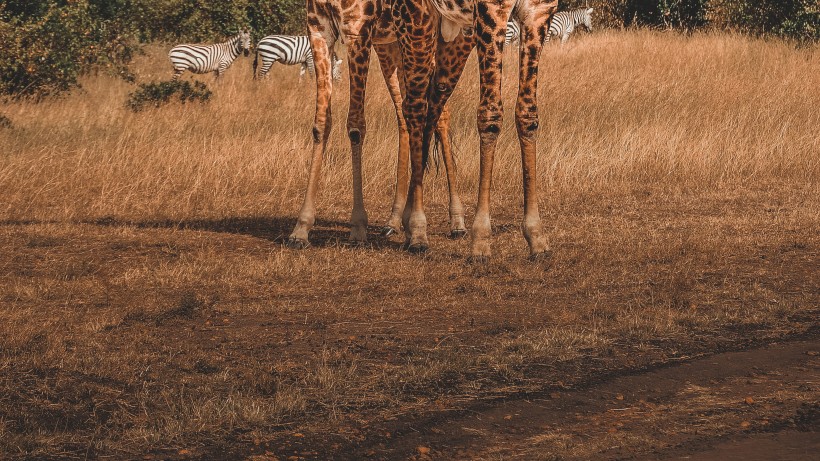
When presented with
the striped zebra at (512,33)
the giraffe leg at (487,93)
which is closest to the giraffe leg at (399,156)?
the giraffe leg at (487,93)

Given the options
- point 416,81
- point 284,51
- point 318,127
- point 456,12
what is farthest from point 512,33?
point 456,12

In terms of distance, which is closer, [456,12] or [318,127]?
[456,12]

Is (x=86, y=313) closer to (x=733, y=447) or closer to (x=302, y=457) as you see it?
(x=302, y=457)

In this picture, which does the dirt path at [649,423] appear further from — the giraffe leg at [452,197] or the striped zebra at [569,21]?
the striped zebra at [569,21]

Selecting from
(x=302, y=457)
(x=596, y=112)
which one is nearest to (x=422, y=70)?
(x=302, y=457)

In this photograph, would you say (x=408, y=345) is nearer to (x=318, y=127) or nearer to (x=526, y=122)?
(x=526, y=122)

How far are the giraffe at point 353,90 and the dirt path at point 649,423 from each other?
11.9 ft

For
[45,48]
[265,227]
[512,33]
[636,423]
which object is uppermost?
[512,33]

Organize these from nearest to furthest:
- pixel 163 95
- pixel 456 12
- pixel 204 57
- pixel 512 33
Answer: pixel 456 12 → pixel 163 95 → pixel 204 57 → pixel 512 33

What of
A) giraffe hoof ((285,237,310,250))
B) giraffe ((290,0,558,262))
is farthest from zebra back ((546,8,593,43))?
giraffe hoof ((285,237,310,250))

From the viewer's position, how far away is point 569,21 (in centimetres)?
2683

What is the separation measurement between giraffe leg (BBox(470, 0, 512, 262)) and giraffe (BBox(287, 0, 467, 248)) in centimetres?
115

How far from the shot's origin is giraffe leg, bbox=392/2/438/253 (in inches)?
291

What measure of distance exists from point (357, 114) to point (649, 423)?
4.42 m
